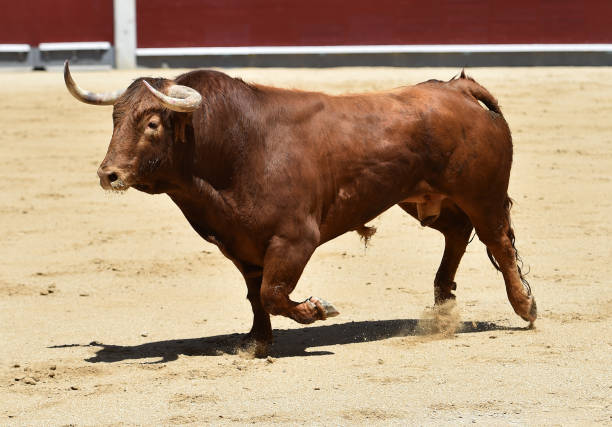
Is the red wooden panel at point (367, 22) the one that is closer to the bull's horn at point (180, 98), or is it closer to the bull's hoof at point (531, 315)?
the bull's hoof at point (531, 315)

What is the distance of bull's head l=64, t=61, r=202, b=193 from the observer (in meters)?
4.39

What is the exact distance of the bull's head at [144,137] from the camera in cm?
439

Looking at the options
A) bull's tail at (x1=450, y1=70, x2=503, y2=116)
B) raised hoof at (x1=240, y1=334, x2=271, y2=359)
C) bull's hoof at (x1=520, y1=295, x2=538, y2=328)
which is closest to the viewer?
raised hoof at (x1=240, y1=334, x2=271, y2=359)

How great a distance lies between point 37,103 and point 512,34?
18.6 feet

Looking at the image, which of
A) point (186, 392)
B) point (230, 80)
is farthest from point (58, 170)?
point (186, 392)

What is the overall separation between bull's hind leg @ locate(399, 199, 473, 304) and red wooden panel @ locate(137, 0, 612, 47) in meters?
8.49

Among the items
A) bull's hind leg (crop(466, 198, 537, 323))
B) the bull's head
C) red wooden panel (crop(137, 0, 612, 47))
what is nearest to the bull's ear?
the bull's head

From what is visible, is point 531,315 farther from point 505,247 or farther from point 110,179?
point 110,179

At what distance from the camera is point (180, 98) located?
446 centimetres

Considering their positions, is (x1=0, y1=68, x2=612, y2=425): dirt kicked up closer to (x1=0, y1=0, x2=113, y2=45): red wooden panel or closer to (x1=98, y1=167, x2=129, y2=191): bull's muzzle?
(x1=98, y1=167, x2=129, y2=191): bull's muzzle

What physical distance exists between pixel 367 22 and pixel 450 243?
29.1ft

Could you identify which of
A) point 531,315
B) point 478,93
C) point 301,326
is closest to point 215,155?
point 301,326


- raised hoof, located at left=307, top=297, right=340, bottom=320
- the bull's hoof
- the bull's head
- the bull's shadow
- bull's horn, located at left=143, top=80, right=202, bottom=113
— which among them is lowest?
the bull's shadow

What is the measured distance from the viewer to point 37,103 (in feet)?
38.5
